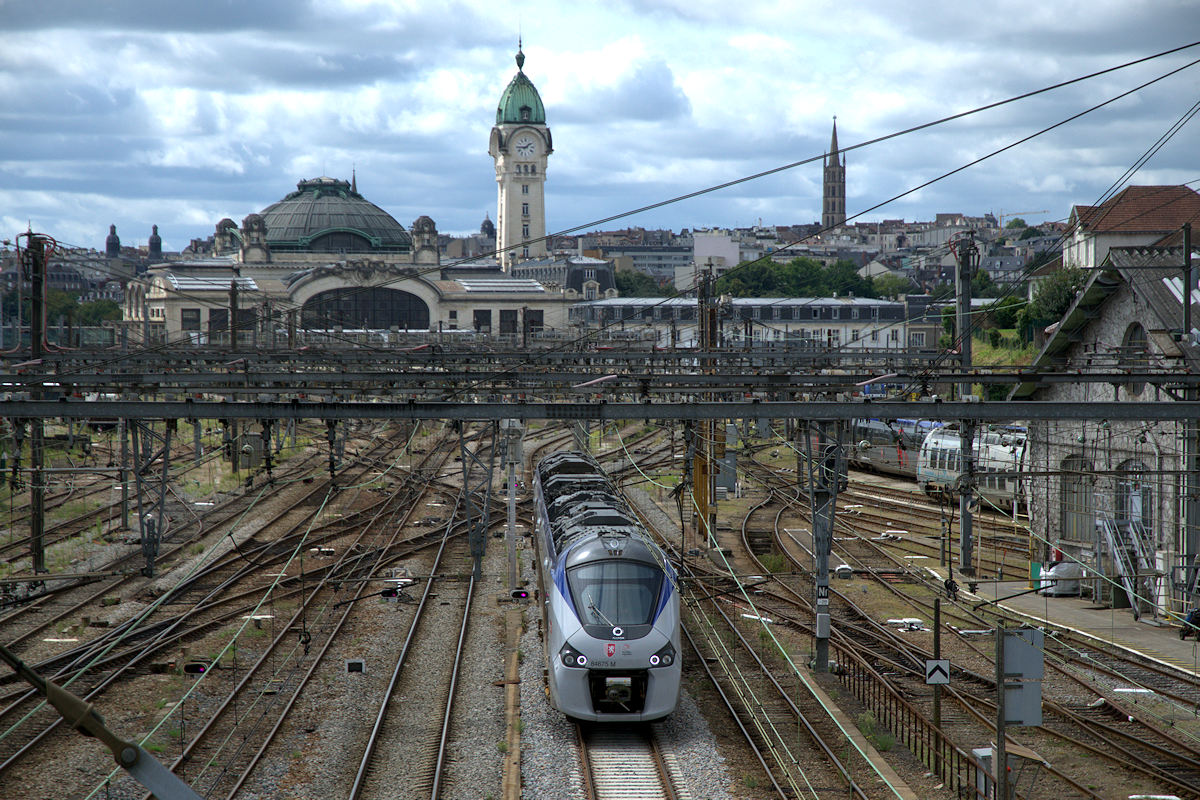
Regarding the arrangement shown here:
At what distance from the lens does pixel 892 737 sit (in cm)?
1380

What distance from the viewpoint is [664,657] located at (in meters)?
13.5

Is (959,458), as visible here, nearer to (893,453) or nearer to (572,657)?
(893,453)

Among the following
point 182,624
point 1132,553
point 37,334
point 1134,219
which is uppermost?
point 1134,219

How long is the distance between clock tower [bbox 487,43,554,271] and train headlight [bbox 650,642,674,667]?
388 feet

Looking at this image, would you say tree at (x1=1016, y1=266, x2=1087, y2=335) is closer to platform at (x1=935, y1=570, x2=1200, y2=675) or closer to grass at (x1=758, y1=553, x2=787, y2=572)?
grass at (x1=758, y1=553, x2=787, y2=572)

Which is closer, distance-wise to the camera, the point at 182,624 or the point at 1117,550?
the point at 182,624

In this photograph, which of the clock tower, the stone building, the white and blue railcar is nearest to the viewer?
the stone building

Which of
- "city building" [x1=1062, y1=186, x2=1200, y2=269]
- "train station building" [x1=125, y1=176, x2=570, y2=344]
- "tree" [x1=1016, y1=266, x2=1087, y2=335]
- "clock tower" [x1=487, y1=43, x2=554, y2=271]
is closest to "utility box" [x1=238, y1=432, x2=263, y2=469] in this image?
"train station building" [x1=125, y1=176, x2=570, y2=344]

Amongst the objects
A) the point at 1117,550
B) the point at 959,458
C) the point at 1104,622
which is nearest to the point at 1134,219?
the point at 959,458

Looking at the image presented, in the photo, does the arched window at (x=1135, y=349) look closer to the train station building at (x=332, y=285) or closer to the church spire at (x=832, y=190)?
the train station building at (x=332, y=285)

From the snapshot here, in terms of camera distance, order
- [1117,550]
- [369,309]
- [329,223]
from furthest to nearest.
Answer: [329,223], [369,309], [1117,550]

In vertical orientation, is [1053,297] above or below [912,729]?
above

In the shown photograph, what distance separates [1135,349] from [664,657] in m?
13.1

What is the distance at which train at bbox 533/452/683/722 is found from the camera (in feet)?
44.1
